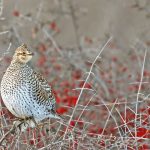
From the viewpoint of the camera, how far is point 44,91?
6.74 m

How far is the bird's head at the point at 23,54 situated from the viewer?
6426mm

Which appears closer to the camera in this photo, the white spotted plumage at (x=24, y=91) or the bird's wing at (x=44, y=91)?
the white spotted plumage at (x=24, y=91)

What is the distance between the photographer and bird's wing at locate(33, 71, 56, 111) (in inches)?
263

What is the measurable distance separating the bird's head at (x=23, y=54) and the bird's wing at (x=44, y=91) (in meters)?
0.20

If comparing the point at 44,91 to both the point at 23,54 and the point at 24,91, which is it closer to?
the point at 24,91

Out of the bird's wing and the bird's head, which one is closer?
the bird's head

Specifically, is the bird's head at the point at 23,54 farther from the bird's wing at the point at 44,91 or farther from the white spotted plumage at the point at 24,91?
the bird's wing at the point at 44,91

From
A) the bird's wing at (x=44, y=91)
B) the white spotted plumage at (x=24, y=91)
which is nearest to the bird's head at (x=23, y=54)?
the white spotted plumage at (x=24, y=91)

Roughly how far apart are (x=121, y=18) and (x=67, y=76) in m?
6.43

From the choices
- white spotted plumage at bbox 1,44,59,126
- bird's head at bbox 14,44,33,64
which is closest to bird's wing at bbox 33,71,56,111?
white spotted plumage at bbox 1,44,59,126

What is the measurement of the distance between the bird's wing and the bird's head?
A: 204 mm

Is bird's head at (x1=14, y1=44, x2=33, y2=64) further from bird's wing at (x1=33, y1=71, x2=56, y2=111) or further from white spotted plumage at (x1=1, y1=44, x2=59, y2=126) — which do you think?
bird's wing at (x1=33, y1=71, x2=56, y2=111)

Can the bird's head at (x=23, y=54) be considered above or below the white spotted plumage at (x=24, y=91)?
above

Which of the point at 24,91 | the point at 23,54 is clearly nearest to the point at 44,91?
the point at 24,91
